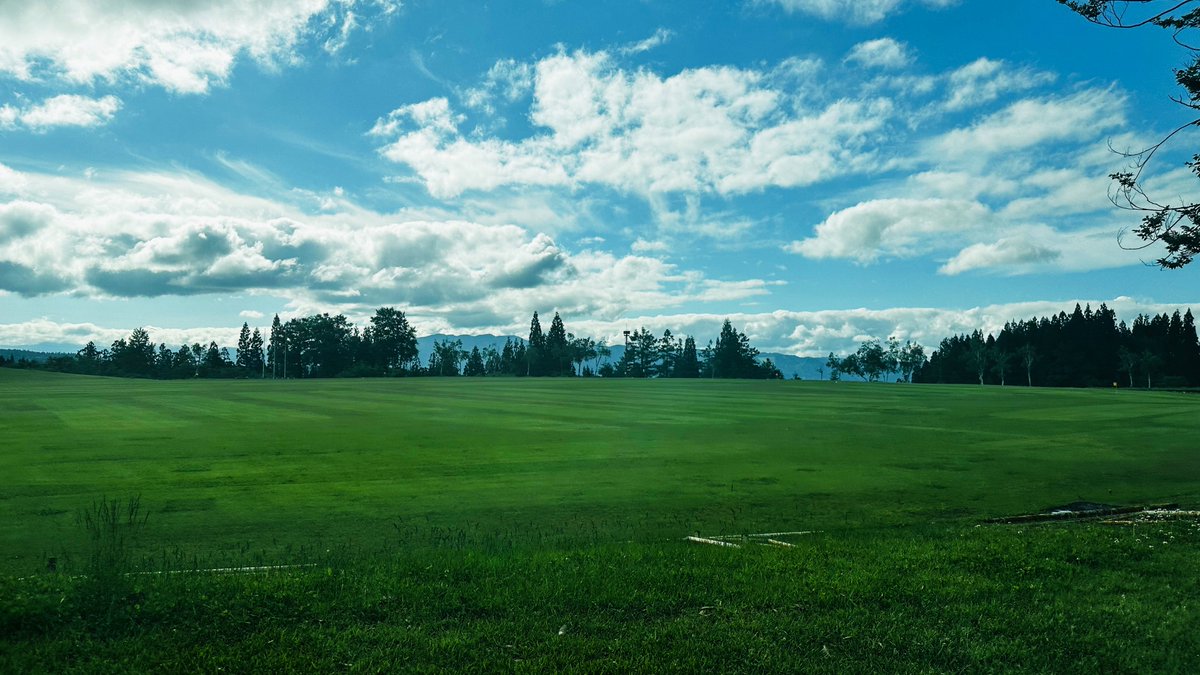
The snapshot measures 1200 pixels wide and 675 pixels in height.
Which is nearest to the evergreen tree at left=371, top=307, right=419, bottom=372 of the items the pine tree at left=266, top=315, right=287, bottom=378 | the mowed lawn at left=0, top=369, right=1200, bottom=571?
the pine tree at left=266, top=315, right=287, bottom=378

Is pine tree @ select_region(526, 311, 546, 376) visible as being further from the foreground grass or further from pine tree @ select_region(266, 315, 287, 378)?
the foreground grass

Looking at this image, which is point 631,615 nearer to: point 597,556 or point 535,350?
point 597,556

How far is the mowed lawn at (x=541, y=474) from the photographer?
1431 cm

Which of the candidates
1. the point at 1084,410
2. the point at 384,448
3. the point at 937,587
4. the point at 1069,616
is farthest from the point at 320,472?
the point at 1084,410

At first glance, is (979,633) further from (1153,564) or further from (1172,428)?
(1172,428)

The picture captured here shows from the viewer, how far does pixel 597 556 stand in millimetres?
10062

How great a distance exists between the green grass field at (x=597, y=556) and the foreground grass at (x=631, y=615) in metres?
0.03

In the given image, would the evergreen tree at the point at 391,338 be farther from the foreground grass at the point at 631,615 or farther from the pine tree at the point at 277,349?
the foreground grass at the point at 631,615

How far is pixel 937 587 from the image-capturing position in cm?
866

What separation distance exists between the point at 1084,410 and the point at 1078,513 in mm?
44781

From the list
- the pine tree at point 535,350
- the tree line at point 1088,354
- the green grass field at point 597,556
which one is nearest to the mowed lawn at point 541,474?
the green grass field at point 597,556

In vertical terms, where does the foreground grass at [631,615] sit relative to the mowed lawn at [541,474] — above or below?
above

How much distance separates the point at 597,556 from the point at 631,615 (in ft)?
7.78

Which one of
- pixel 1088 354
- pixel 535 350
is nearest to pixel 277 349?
pixel 535 350
